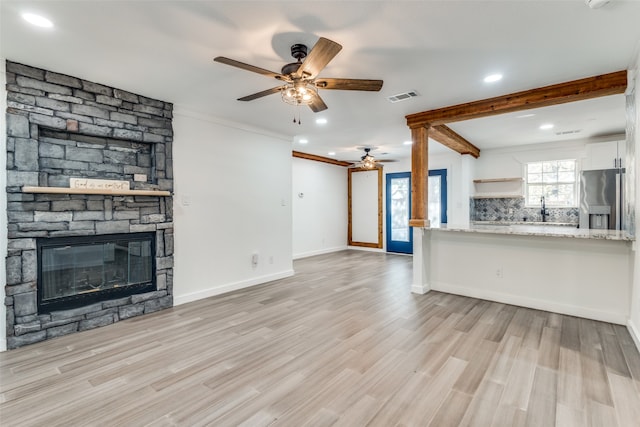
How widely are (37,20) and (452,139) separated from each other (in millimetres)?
5416

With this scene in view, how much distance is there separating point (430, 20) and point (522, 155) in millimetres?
5644

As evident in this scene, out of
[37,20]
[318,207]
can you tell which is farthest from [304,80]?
[318,207]

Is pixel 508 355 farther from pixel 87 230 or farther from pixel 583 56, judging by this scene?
pixel 87 230

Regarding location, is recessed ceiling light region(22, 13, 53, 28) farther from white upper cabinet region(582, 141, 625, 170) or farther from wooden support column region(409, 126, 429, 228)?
white upper cabinet region(582, 141, 625, 170)

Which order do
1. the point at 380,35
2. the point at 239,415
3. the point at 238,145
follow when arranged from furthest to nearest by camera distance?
the point at 238,145 → the point at 380,35 → the point at 239,415

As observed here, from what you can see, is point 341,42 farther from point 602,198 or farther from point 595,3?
point 602,198

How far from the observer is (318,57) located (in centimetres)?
223

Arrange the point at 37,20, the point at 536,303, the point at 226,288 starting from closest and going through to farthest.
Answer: the point at 37,20 → the point at 536,303 → the point at 226,288

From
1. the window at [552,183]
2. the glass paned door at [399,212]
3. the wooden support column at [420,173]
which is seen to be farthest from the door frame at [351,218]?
the wooden support column at [420,173]

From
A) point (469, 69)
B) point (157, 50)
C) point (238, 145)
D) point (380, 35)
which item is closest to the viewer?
point (380, 35)

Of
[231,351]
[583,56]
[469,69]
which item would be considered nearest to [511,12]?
[469,69]

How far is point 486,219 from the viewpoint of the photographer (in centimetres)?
709

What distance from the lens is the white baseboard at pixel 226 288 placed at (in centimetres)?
415

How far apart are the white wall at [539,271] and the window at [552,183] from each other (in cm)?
330
